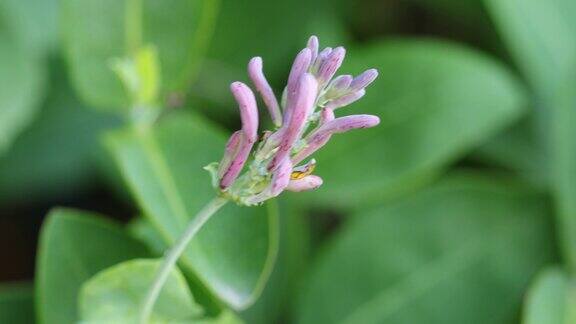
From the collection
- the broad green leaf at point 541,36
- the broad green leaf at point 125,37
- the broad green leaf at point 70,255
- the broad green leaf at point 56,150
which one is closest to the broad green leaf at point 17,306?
the broad green leaf at point 70,255

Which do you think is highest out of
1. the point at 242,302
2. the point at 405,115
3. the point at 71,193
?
the point at 405,115

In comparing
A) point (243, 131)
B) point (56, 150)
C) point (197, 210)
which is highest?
point (243, 131)

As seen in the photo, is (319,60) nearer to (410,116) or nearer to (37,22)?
(410,116)

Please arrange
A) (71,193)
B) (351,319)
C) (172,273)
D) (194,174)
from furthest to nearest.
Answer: (71,193)
(351,319)
(194,174)
(172,273)

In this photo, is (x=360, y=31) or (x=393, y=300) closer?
(x=393, y=300)

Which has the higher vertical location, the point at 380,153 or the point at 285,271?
the point at 380,153

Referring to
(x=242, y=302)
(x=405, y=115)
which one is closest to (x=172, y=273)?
(x=242, y=302)

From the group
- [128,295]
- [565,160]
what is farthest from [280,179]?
[565,160]

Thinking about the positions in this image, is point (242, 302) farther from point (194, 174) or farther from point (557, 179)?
point (557, 179)
